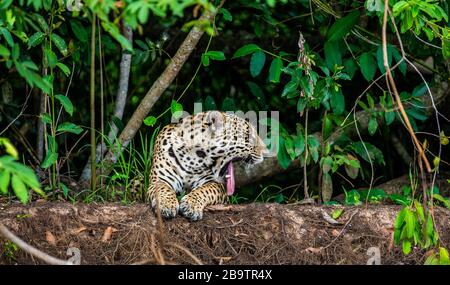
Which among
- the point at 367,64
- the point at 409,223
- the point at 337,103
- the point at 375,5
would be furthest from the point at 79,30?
the point at 409,223

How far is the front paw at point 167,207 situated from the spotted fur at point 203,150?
0.65m

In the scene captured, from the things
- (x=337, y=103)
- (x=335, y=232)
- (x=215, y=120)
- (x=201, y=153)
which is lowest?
(x=335, y=232)

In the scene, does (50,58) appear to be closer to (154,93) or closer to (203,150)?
(154,93)

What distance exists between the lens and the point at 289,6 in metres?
10.5

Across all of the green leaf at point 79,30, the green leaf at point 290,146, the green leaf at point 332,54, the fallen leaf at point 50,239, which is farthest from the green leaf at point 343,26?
the fallen leaf at point 50,239

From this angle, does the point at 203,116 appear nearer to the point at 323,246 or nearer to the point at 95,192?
the point at 95,192

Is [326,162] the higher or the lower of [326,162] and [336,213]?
the higher

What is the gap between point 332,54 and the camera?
829 centimetres

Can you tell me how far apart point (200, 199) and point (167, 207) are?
0.38m

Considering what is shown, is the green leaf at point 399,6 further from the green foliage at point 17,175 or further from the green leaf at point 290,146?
the green foliage at point 17,175

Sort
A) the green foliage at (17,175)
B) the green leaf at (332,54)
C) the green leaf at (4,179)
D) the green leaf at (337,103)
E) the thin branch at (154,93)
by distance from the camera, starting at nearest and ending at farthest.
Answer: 1. the green foliage at (17,175)
2. the green leaf at (4,179)
3. the thin branch at (154,93)
4. the green leaf at (332,54)
5. the green leaf at (337,103)

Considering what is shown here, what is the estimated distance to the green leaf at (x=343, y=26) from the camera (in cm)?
802

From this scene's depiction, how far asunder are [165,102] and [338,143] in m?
2.02
